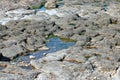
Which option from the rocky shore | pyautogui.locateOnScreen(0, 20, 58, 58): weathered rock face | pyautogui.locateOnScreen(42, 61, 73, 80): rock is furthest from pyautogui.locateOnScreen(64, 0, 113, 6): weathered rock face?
pyautogui.locateOnScreen(42, 61, 73, 80): rock

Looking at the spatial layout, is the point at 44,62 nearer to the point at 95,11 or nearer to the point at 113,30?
the point at 113,30

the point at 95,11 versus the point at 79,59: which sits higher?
the point at 79,59

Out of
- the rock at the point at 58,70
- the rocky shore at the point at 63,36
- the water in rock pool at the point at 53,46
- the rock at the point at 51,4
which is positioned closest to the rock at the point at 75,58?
the rocky shore at the point at 63,36

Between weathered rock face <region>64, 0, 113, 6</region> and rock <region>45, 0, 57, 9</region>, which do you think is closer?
rock <region>45, 0, 57, 9</region>

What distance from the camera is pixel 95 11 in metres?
49.2

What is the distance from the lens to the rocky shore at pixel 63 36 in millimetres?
26938

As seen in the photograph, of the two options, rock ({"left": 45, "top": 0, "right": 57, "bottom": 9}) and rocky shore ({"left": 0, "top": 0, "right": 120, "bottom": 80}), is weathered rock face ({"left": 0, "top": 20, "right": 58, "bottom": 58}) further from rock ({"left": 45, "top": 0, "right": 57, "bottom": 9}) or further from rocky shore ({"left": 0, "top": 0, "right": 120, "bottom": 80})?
rock ({"left": 45, "top": 0, "right": 57, "bottom": 9})

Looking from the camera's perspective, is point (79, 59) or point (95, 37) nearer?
point (79, 59)

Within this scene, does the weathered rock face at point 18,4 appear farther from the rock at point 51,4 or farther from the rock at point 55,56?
the rock at point 55,56

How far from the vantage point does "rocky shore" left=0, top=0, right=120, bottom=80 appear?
26.9 meters

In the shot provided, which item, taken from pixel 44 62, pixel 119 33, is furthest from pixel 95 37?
pixel 44 62

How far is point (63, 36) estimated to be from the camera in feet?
128

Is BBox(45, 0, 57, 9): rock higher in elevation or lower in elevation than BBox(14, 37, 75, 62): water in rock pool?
lower

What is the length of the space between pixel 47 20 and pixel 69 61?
14.8 meters
